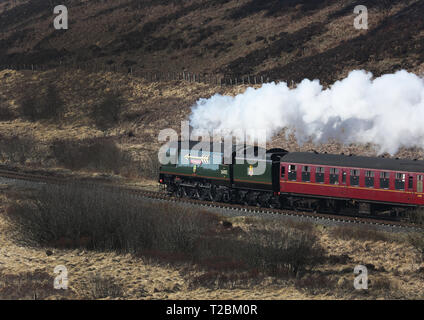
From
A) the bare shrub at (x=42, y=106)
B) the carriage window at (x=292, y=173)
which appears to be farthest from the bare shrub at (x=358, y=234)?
the bare shrub at (x=42, y=106)

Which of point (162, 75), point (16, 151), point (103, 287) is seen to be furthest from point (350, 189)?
point (162, 75)

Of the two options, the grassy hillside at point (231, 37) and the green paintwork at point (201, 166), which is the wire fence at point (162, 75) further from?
the green paintwork at point (201, 166)

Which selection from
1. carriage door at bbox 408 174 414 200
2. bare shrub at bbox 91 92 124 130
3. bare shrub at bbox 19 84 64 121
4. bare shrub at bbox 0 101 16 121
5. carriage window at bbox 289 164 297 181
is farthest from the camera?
bare shrub at bbox 0 101 16 121

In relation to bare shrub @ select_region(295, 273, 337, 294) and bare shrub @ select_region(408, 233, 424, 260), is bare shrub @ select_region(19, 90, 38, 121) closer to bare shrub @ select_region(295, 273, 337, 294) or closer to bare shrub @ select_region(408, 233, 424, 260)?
bare shrub @ select_region(295, 273, 337, 294)

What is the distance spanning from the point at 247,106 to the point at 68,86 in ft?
162

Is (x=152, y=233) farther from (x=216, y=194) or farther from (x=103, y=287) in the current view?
(x=216, y=194)

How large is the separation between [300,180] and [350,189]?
3.07 meters

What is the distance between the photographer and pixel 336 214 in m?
37.2

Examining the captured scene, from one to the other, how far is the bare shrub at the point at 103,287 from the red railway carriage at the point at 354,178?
13.4 meters

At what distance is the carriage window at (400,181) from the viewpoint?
1308 inches

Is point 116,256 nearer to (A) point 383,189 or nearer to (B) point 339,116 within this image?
(A) point 383,189

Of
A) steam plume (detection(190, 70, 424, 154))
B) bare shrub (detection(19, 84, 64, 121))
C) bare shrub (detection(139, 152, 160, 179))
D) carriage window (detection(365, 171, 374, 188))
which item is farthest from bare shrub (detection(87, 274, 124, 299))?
bare shrub (detection(19, 84, 64, 121))

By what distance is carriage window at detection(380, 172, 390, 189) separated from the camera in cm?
3369

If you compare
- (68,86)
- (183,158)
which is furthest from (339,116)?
(68,86)
